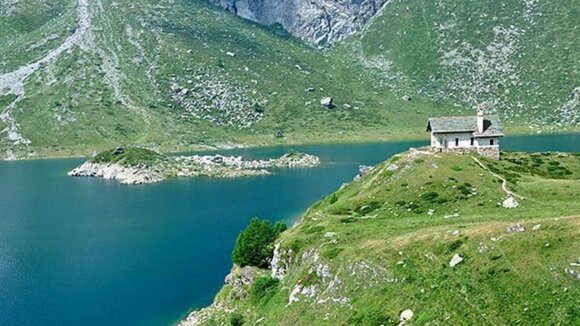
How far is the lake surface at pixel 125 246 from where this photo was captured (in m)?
91.2

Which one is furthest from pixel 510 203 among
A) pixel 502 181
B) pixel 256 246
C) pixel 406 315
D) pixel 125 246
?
pixel 125 246

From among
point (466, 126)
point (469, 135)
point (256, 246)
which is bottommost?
point (256, 246)

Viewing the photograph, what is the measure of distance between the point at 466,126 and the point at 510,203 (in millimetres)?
30749

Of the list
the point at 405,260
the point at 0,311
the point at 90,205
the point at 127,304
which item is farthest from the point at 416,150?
the point at 90,205

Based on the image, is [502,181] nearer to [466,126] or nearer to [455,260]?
[466,126]

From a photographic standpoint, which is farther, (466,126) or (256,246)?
(466,126)

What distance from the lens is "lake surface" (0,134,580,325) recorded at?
9119 centimetres

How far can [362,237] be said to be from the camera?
6794 cm

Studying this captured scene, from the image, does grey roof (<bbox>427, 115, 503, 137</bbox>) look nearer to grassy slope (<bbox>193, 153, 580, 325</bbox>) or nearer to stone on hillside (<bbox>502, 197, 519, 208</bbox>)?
grassy slope (<bbox>193, 153, 580, 325</bbox>)

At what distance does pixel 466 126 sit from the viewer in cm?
9869

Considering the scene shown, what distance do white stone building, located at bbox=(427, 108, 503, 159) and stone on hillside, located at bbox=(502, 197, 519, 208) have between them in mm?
26607

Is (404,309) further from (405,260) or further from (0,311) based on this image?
(0,311)

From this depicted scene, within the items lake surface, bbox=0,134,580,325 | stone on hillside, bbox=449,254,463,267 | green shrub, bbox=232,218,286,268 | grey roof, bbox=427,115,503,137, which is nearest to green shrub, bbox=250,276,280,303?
green shrub, bbox=232,218,286,268

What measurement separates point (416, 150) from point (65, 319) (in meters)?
55.1
